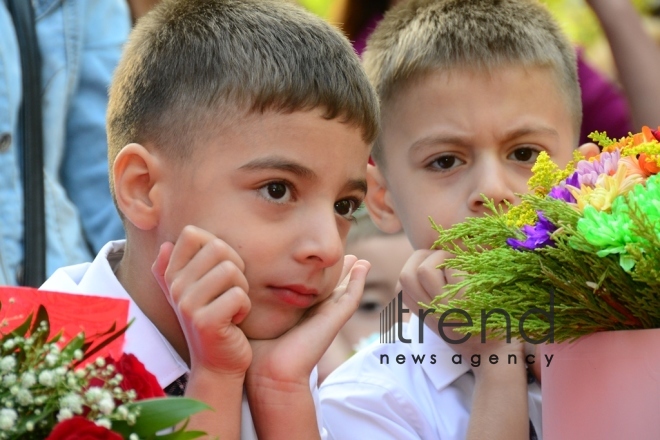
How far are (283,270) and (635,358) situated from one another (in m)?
0.85

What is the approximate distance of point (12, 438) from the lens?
137 centimetres

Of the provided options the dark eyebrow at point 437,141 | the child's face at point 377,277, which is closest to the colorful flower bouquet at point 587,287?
the dark eyebrow at point 437,141

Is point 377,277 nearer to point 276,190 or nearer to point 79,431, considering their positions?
point 276,190

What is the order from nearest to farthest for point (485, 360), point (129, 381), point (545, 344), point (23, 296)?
point (129, 381), point (23, 296), point (545, 344), point (485, 360)

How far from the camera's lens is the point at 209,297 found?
6.75 feet

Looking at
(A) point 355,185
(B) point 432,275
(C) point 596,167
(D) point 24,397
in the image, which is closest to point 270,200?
(A) point 355,185

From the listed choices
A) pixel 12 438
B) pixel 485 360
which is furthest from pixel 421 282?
pixel 12 438

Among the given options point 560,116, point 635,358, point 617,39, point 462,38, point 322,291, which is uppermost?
point 617,39

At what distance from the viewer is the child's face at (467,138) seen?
2.79 metres

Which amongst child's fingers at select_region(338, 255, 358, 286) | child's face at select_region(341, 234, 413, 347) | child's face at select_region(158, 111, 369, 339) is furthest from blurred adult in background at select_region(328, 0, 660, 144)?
child's face at select_region(158, 111, 369, 339)

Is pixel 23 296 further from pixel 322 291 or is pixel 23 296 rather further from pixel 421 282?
pixel 421 282

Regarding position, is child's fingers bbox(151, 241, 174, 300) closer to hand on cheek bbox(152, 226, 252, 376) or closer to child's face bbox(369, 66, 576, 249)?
hand on cheek bbox(152, 226, 252, 376)

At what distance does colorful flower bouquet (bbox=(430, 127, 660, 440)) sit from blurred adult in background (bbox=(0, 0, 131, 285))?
157 centimetres

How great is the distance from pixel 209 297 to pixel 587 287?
2.57 ft
